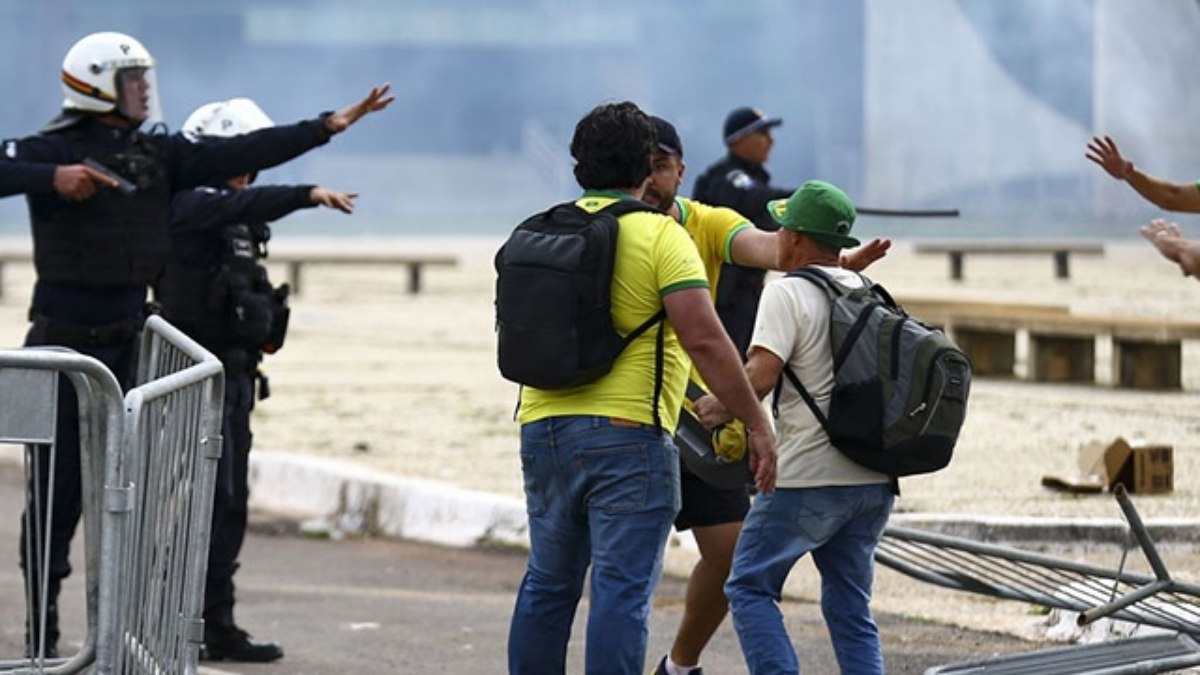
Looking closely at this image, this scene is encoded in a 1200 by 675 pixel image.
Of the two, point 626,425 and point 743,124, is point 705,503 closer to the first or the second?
point 626,425

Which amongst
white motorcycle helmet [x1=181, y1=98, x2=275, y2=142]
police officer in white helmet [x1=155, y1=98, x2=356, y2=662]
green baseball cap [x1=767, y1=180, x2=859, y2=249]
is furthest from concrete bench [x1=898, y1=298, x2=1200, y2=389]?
green baseball cap [x1=767, y1=180, x2=859, y2=249]

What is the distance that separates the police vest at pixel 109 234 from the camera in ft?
26.3

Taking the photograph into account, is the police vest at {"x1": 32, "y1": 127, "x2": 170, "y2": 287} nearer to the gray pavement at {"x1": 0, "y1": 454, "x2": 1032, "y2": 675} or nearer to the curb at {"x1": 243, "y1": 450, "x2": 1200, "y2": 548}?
the gray pavement at {"x1": 0, "y1": 454, "x2": 1032, "y2": 675}

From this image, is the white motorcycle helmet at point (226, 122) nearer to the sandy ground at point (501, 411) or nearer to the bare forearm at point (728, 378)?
the sandy ground at point (501, 411)

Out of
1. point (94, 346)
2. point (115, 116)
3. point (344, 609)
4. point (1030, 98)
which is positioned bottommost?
point (344, 609)

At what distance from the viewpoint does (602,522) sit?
596 centimetres

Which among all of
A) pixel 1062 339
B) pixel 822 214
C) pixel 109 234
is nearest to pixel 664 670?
pixel 822 214

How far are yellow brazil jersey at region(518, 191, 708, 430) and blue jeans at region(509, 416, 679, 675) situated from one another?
0.13 ft

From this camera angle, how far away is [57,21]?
79688mm

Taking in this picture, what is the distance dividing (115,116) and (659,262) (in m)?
2.87

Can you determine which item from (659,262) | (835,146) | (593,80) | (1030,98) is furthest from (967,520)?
(593,80)

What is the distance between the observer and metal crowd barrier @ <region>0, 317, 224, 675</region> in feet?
17.3

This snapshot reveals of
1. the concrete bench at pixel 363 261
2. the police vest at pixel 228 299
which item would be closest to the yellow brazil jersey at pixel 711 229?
the police vest at pixel 228 299

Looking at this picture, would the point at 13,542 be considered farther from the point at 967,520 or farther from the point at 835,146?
the point at 835,146
